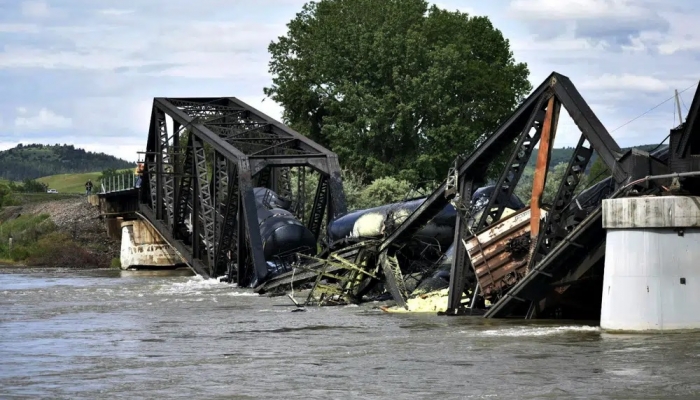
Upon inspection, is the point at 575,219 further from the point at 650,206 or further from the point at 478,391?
the point at 478,391

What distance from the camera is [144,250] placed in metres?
71.8

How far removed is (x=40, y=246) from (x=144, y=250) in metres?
13.0

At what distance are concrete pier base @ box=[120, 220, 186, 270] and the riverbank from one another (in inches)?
240

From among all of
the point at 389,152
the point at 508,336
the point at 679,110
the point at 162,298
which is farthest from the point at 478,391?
the point at 389,152

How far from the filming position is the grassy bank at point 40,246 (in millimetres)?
79625

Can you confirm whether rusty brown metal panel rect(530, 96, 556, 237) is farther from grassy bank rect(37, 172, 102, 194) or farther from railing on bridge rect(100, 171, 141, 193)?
grassy bank rect(37, 172, 102, 194)

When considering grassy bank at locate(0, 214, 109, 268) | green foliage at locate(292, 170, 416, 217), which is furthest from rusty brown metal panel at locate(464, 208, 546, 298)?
grassy bank at locate(0, 214, 109, 268)

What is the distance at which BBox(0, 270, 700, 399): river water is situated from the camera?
64.7 feet

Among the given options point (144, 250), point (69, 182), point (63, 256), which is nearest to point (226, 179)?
point (144, 250)

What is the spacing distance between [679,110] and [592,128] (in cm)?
233

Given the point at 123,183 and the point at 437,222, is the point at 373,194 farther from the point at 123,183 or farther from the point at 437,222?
the point at 437,222

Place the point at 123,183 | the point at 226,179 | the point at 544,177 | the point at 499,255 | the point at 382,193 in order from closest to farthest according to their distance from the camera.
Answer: the point at 544,177 → the point at 499,255 → the point at 226,179 → the point at 382,193 → the point at 123,183

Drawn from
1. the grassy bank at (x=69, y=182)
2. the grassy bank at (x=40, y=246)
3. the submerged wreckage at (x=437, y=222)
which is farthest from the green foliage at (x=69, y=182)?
the submerged wreckage at (x=437, y=222)

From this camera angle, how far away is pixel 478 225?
106 ft
